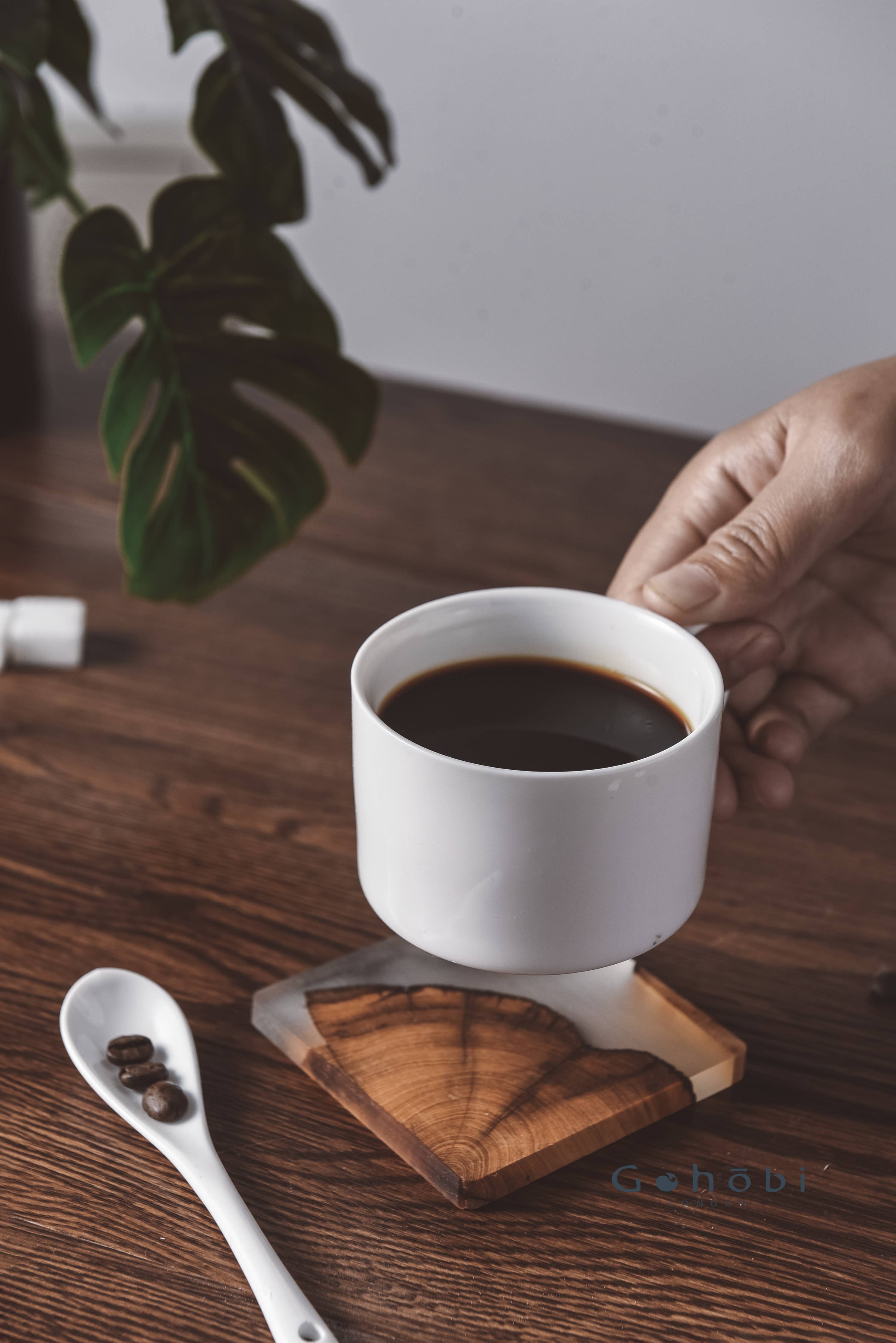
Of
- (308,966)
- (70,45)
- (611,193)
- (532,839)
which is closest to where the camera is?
(532,839)

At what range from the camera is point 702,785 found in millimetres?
548

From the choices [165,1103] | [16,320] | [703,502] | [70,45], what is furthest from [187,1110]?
[16,320]

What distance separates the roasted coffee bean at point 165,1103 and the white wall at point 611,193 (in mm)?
1306

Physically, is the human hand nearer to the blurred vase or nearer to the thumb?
the thumb

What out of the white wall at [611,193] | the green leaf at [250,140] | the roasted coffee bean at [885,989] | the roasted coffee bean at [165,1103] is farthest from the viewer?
the white wall at [611,193]

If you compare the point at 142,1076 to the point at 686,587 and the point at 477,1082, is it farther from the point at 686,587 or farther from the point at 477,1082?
the point at 686,587

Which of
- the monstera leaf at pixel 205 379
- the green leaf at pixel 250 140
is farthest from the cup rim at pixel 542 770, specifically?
the green leaf at pixel 250 140

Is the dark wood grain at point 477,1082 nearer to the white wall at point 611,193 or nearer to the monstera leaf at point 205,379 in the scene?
the monstera leaf at point 205,379

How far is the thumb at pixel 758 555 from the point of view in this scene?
719 millimetres

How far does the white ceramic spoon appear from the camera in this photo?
19.7 inches

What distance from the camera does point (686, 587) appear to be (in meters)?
0.72

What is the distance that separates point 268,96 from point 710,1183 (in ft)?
2.77

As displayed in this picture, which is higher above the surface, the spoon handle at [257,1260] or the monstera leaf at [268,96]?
the monstera leaf at [268,96]

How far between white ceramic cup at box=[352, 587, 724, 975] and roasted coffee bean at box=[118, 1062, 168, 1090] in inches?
5.6
